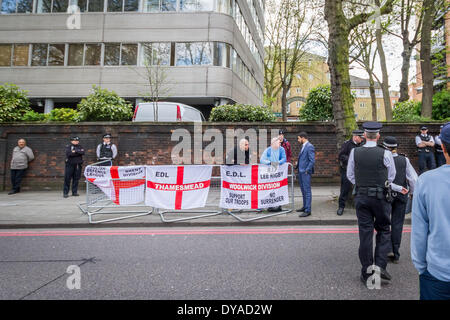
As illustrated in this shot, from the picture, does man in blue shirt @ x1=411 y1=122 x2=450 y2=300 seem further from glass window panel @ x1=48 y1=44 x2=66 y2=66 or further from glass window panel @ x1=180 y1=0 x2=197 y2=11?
glass window panel @ x1=48 y1=44 x2=66 y2=66

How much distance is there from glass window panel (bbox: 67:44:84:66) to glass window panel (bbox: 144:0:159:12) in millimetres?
5495

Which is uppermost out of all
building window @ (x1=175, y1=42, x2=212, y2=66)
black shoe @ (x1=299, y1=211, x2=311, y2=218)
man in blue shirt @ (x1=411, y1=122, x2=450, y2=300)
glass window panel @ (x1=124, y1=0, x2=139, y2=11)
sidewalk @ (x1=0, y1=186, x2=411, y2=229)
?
glass window panel @ (x1=124, y1=0, x2=139, y2=11)

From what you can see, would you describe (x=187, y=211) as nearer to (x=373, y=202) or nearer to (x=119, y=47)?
(x=373, y=202)

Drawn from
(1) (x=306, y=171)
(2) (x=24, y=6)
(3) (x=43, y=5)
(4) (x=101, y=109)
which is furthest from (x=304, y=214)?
(2) (x=24, y=6)

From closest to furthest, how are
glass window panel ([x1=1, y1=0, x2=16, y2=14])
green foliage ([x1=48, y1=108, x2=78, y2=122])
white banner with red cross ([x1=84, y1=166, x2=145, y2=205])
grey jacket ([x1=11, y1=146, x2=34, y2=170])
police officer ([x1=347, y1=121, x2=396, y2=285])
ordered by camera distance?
police officer ([x1=347, y1=121, x2=396, y2=285])
white banner with red cross ([x1=84, y1=166, x2=145, y2=205])
grey jacket ([x1=11, y1=146, x2=34, y2=170])
green foliage ([x1=48, y1=108, x2=78, y2=122])
glass window panel ([x1=1, y1=0, x2=16, y2=14])

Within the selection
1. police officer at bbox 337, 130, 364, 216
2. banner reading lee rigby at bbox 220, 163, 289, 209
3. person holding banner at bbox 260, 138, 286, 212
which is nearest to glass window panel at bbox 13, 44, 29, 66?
banner reading lee rigby at bbox 220, 163, 289, 209

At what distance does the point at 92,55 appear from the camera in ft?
64.0

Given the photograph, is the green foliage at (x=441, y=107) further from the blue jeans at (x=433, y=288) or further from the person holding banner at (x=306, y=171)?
the blue jeans at (x=433, y=288)

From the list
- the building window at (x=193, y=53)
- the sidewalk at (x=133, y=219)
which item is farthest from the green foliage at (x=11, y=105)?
the building window at (x=193, y=53)

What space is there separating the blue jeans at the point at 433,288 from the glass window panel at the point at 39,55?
24.5 m

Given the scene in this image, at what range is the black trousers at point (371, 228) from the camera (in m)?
3.24

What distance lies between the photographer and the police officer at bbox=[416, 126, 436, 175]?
973 cm

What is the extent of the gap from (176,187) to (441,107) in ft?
44.8
